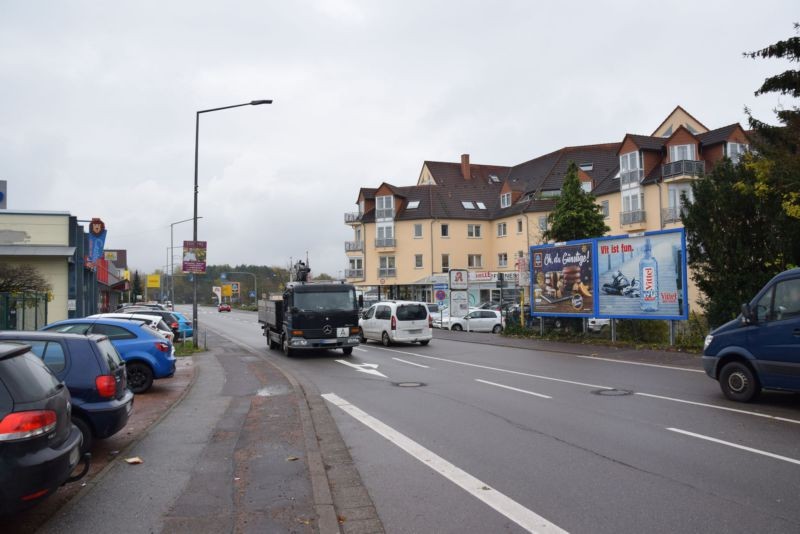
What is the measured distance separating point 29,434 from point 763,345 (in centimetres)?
996

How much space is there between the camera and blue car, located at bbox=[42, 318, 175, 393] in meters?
12.9

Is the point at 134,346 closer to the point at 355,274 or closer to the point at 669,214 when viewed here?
the point at 669,214

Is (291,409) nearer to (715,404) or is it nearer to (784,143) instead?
(715,404)

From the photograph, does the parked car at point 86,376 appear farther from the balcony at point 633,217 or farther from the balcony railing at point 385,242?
the balcony railing at point 385,242

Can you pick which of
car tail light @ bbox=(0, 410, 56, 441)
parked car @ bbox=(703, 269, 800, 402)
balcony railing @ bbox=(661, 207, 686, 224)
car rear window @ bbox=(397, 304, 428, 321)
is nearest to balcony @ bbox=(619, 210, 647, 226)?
balcony railing @ bbox=(661, 207, 686, 224)

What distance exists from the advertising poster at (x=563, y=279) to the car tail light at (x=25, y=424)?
19.4 m

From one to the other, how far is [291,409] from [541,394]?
459 centimetres

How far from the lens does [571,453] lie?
728 cm

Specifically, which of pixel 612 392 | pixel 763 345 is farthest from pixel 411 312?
pixel 763 345

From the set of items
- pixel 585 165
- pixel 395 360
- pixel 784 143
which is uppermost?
pixel 585 165

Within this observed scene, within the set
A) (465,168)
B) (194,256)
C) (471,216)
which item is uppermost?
(465,168)

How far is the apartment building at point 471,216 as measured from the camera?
51.8m

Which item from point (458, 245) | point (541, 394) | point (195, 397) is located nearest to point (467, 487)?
point (541, 394)

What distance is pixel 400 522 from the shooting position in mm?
5137
